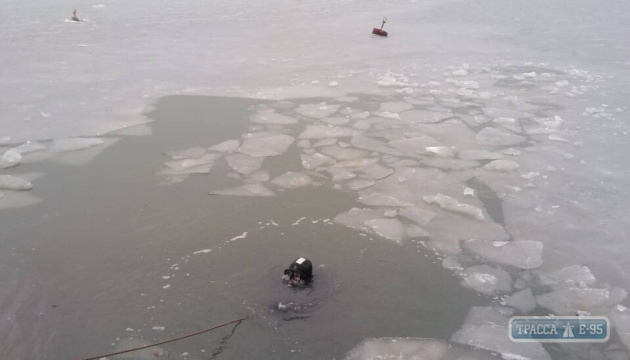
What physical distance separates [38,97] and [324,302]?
15.7 feet

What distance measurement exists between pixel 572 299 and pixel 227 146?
312 centimetres

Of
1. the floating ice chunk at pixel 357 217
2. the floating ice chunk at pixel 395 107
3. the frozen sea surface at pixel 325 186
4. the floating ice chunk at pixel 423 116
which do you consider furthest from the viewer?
the floating ice chunk at pixel 395 107

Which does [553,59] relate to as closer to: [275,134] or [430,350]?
[275,134]

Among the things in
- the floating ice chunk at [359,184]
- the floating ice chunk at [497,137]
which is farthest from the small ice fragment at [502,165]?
the floating ice chunk at [359,184]

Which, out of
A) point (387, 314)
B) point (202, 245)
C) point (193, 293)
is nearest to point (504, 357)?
point (387, 314)

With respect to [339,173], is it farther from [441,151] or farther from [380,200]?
[441,151]

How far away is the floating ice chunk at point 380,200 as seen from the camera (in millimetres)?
4000

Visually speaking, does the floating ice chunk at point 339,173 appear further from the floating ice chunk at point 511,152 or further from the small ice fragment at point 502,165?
the floating ice chunk at point 511,152

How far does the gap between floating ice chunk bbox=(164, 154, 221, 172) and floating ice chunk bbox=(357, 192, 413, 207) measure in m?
1.39

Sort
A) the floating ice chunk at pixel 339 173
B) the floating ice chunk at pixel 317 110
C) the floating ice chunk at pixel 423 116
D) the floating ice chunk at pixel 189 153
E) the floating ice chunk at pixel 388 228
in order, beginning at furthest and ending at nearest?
1. the floating ice chunk at pixel 317 110
2. the floating ice chunk at pixel 423 116
3. the floating ice chunk at pixel 189 153
4. the floating ice chunk at pixel 339 173
5. the floating ice chunk at pixel 388 228

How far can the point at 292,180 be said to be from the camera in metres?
4.30

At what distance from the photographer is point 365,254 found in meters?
3.38

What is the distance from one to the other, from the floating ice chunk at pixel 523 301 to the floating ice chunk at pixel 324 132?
2594mm

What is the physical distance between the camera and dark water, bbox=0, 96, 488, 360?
8.87ft
